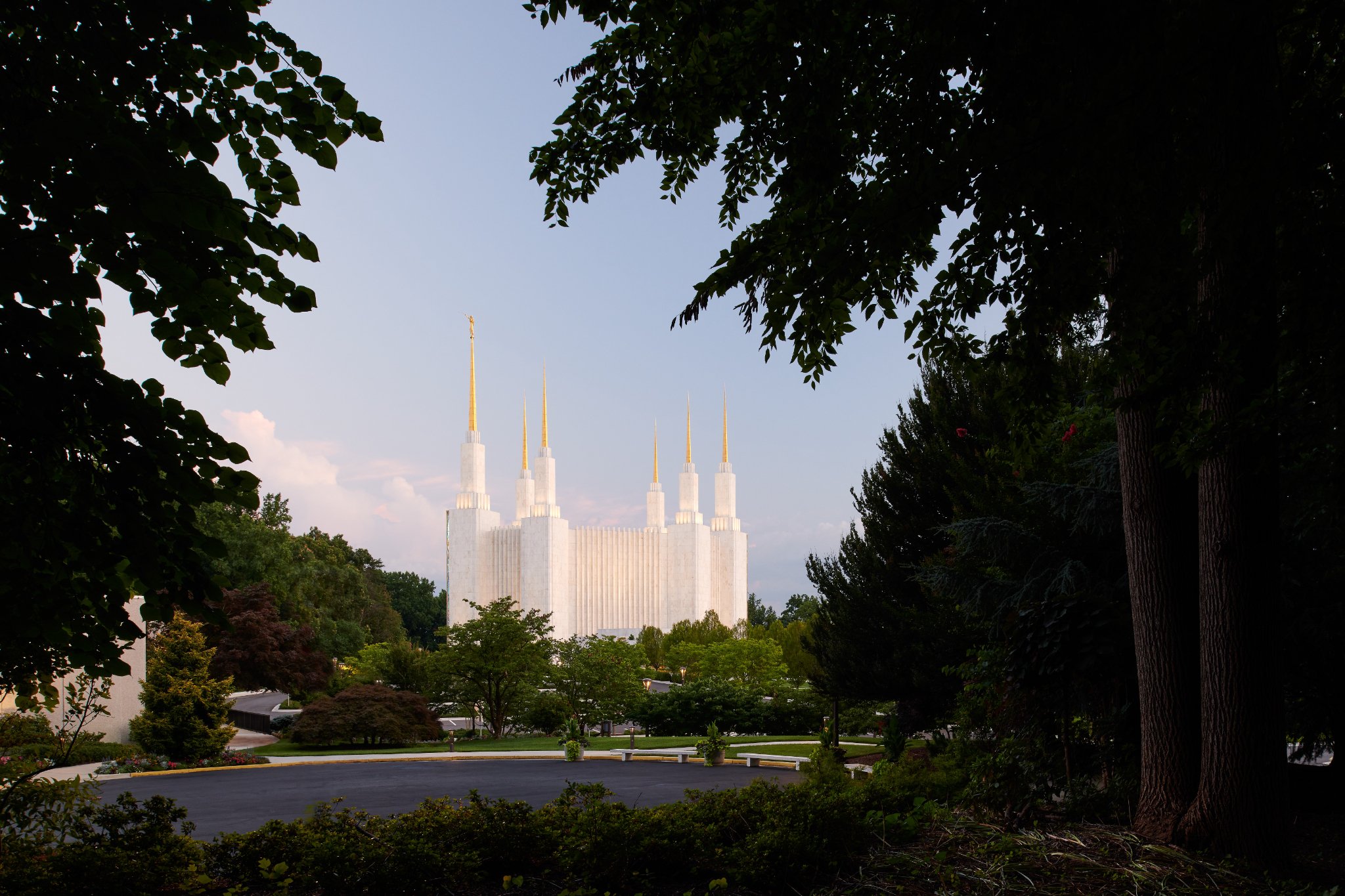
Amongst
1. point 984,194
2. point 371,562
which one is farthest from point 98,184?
point 371,562

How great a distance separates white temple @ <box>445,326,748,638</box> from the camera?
4400 centimetres

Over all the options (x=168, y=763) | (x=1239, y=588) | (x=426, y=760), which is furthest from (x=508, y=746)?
(x=1239, y=588)

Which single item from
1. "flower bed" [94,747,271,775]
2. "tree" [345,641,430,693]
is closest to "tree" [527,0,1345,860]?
"flower bed" [94,747,271,775]

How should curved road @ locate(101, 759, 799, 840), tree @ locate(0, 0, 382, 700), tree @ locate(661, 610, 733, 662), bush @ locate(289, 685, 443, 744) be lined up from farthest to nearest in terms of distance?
1. tree @ locate(661, 610, 733, 662)
2. bush @ locate(289, 685, 443, 744)
3. curved road @ locate(101, 759, 799, 840)
4. tree @ locate(0, 0, 382, 700)

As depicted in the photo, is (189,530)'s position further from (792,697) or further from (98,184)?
(792,697)

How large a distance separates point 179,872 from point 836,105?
5.90 meters

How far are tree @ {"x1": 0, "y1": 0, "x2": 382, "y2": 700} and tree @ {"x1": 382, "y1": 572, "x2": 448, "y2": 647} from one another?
241 ft

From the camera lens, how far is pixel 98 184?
2.71m

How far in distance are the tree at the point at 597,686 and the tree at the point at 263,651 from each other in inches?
318

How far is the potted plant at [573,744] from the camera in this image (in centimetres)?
1591

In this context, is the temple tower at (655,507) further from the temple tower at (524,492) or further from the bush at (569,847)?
the bush at (569,847)

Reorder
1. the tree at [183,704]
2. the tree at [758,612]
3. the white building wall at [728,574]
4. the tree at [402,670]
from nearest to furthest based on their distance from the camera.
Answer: the tree at [183,704]
the tree at [402,670]
the white building wall at [728,574]
the tree at [758,612]

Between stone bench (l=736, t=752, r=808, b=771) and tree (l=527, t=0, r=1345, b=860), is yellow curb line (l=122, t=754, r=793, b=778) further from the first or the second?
tree (l=527, t=0, r=1345, b=860)

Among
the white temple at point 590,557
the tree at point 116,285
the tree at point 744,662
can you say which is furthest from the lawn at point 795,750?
the white temple at point 590,557
